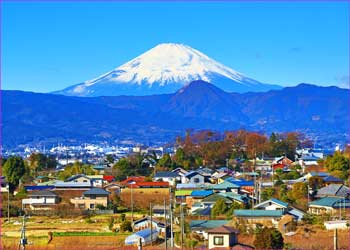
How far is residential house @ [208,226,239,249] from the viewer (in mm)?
8703

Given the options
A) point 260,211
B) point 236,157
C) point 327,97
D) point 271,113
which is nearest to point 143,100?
point 271,113

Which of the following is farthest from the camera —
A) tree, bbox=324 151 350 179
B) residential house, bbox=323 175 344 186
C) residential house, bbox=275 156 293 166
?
residential house, bbox=275 156 293 166

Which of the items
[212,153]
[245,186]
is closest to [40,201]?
[245,186]

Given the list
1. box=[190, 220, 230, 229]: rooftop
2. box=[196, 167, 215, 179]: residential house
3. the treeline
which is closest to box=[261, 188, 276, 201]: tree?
box=[190, 220, 230, 229]: rooftop

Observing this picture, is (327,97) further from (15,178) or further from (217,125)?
(15,178)

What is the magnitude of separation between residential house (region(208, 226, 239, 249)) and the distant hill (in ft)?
222

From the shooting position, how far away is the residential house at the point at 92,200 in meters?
14.5

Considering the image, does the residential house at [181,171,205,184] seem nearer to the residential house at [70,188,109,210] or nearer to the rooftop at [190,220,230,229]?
the residential house at [70,188,109,210]

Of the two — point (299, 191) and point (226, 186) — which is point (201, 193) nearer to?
point (226, 186)

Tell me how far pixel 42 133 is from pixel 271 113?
48443mm

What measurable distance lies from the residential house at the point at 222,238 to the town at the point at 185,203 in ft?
0.04

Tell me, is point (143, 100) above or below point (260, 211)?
above

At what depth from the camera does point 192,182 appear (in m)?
18.0

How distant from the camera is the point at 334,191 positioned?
1391 cm
